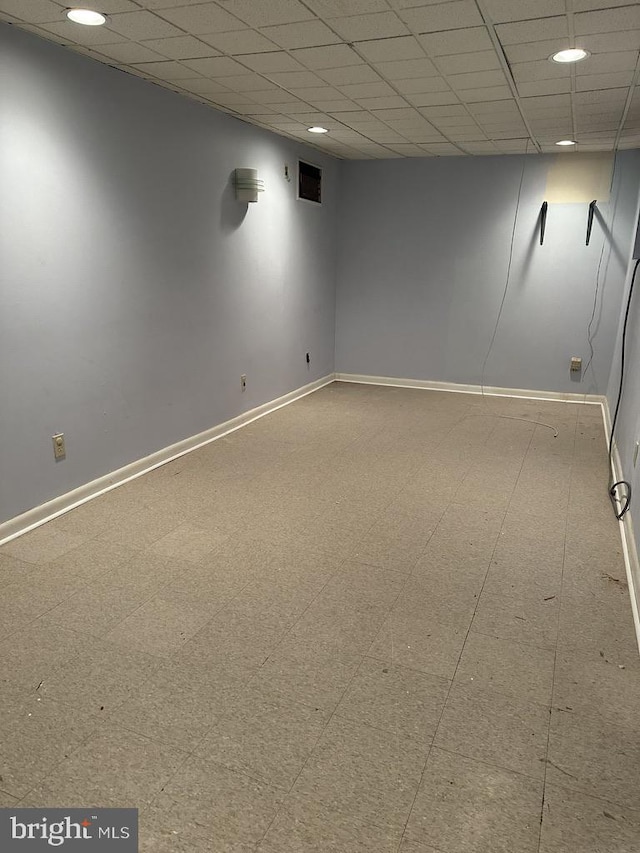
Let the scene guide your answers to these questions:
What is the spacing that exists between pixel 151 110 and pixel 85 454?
6.63ft

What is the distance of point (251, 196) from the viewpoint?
424cm

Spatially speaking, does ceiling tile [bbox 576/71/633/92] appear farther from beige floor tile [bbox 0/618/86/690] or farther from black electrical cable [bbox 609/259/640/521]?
beige floor tile [bbox 0/618/86/690]

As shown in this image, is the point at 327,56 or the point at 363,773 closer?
the point at 363,773

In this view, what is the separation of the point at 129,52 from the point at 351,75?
1.09m

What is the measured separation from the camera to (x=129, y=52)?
279cm

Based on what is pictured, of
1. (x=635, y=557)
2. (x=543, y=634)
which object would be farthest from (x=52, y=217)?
(x=635, y=557)

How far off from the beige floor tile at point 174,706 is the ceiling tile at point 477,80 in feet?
9.94

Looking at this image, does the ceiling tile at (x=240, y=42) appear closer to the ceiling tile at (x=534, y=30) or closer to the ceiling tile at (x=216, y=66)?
the ceiling tile at (x=216, y=66)

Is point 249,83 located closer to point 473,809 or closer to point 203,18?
point 203,18

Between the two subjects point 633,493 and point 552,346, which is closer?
point 633,493

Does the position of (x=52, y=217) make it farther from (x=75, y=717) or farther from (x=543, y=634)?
(x=543, y=634)

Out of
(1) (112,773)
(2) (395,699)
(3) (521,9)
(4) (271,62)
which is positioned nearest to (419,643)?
(2) (395,699)

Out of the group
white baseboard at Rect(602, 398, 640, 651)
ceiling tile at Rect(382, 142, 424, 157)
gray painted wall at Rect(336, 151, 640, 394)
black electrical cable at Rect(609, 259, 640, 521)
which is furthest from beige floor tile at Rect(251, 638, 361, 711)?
gray painted wall at Rect(336, 151, 640, 394)

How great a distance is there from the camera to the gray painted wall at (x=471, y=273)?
5.41 meters
